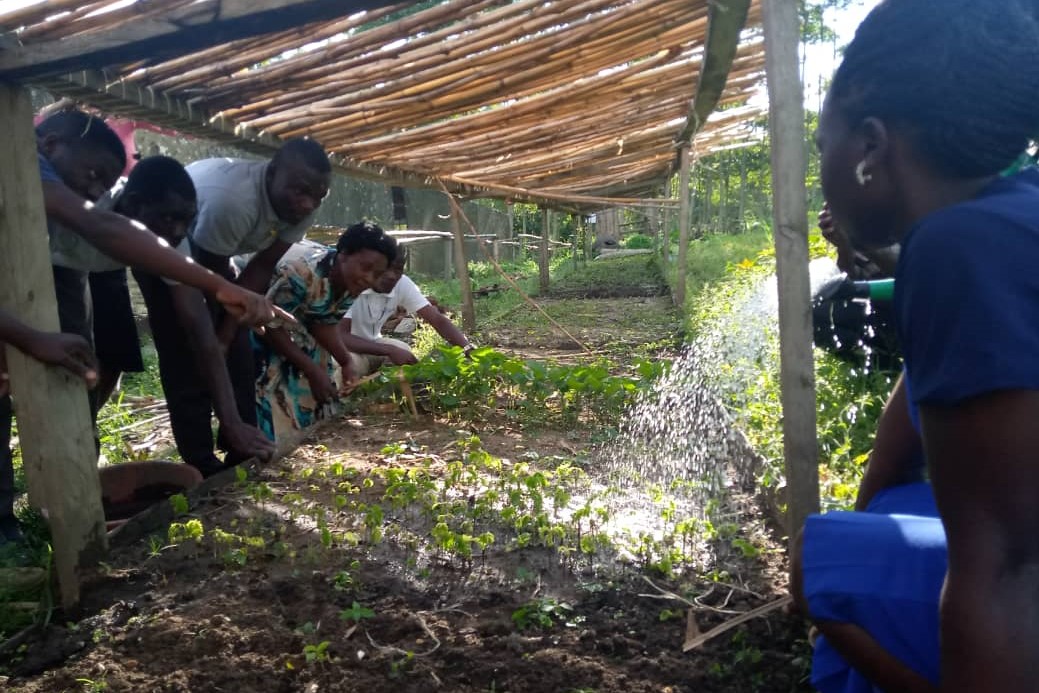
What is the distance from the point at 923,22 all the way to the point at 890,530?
0.87 metres

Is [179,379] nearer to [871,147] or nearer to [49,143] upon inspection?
[49,143]

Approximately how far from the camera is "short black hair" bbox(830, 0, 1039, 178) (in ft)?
4.08

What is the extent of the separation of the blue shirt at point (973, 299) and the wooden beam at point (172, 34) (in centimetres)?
149

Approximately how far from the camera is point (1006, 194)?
127cm

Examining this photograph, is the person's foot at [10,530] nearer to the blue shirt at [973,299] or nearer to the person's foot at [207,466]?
the person's foot at [207,466]

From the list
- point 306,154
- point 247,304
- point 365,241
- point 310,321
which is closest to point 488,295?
point 310,321

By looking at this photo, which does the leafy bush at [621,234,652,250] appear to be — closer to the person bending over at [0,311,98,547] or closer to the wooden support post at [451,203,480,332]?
the wooden support post at [451,203,480,332]

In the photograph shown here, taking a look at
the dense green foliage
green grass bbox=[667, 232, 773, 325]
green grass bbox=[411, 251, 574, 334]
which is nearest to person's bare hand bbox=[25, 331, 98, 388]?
the dense green foliage

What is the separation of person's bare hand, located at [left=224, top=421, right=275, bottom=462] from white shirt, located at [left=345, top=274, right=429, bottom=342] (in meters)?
2.48

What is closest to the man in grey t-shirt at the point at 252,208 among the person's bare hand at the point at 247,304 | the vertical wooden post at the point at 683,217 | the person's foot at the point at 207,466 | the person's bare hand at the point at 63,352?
the person's foot at the point at 207,466

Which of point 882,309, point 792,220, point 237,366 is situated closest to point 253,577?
point 237,366

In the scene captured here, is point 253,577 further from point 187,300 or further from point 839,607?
point 839,607

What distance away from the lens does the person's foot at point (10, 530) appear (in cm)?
319

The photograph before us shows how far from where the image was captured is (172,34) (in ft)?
7.57
